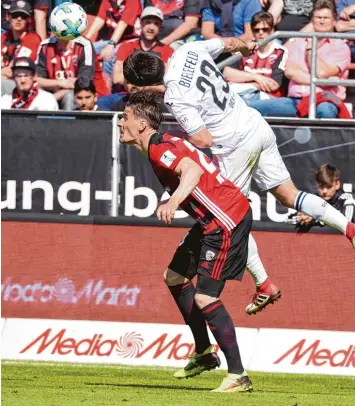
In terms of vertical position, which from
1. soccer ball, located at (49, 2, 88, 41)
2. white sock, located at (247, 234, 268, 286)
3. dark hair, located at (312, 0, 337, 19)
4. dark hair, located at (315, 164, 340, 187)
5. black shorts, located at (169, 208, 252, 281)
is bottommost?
white sock, located at (247, 234, 268, 286)

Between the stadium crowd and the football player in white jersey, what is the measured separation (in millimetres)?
3655

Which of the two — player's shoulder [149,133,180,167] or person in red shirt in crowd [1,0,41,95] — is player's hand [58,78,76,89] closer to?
person in red shirt in crowd [1,0,41,95]

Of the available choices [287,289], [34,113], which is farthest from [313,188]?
[34,113]

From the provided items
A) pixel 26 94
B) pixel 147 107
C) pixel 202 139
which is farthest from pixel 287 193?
pixel 26 94

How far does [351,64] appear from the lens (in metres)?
13.8

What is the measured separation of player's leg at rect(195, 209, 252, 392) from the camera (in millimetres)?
7965

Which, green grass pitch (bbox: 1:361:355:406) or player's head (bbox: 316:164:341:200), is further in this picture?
player's head (bbox: 316:164:341:200)

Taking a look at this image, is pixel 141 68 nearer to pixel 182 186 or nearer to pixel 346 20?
pixel 182 186

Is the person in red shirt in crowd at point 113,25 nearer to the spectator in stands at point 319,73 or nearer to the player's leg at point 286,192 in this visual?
the spectator in stands at point 319,73

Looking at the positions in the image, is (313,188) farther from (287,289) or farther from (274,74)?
(274,74)

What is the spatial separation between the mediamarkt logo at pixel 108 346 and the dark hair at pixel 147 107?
424 centimetres

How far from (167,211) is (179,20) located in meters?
8.31

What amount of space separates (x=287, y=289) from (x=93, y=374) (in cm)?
252

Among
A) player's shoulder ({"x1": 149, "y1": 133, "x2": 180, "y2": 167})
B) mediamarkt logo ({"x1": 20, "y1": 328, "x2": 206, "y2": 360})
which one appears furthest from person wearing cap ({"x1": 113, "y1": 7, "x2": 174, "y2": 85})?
player's shoulder ({"x1": 149, "y1": 133, "x2": 180, "y2": 167})
